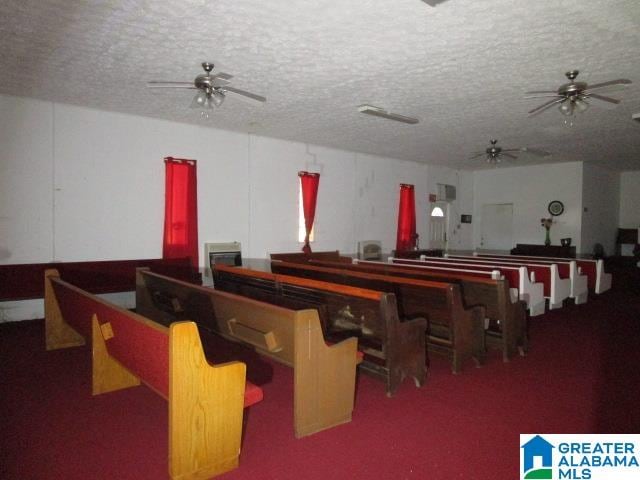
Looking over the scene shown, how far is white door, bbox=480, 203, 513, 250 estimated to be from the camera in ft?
34.0

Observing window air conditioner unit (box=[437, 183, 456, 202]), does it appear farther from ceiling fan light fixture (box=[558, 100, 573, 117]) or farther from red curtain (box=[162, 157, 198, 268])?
red curtain (box=[162, 157, 198, 268])

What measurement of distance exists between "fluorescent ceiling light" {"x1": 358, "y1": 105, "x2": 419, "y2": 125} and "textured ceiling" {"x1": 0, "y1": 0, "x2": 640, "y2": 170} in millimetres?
120

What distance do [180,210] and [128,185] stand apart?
0.75m

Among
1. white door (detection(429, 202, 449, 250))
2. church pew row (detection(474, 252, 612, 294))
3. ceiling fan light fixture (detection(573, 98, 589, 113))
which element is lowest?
church pew row (detection(474, 252, 612, 294))

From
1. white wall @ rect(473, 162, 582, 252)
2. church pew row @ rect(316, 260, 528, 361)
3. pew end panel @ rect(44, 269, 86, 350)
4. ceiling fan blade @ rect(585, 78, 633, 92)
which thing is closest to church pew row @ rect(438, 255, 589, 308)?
church pew row @ rect(316, 260, 528, 361)

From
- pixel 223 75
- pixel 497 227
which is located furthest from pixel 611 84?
pixel 497 227

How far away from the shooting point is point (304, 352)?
229cm

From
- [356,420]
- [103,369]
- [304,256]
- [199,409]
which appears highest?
[304,256]

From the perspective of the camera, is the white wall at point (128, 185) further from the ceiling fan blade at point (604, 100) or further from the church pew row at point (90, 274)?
the ceiling fan blade at point (604, 100)

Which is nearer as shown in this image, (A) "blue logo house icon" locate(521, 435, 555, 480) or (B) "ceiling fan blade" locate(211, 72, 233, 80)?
(A) "blue logo house icon" locate(521, 435, 555, 480)

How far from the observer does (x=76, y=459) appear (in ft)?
6.92

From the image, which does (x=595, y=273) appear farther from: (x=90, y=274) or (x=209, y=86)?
(x=90, y=274)

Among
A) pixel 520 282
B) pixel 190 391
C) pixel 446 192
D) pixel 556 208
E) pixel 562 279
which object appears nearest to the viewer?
pixel 190 391

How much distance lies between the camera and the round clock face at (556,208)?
31.1ft
